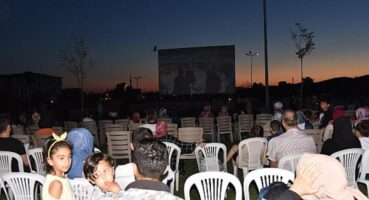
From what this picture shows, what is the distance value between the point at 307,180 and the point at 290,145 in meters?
2.78

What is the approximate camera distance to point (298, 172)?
2762mm

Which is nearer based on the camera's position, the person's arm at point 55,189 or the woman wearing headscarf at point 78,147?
the person's arm at point 55,189

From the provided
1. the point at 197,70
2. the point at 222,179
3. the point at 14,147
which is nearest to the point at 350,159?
the point at 222,179

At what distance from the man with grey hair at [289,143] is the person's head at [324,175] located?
2.50m

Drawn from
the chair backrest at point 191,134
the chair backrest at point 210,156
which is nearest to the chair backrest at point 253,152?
the chair backrest at point 210,156

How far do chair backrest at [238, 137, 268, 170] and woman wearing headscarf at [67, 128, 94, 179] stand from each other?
2.76 metres

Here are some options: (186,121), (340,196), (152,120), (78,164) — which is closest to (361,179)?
(340,196)

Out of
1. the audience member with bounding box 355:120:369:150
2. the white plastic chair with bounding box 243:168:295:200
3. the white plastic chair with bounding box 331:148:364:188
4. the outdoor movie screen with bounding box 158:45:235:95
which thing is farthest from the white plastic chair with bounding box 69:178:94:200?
the outdoor movie screen with bounding box 158:45:235:95

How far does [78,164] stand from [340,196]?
8.88 feet

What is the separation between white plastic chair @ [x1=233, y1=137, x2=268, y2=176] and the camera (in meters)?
6.44

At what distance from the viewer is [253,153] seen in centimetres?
649

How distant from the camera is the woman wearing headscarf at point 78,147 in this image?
4402mm

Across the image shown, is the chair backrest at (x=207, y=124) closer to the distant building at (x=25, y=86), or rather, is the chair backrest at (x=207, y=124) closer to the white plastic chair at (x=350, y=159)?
the white plastic chair at (x=350, y=159)

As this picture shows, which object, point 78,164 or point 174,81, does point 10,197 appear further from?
point 174,81
